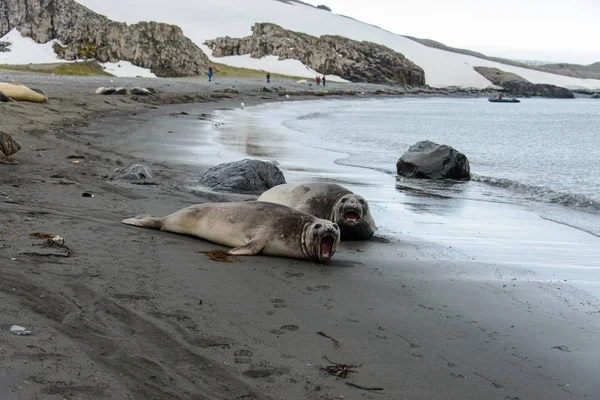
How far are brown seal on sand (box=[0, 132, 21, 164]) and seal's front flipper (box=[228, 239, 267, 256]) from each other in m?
4.42

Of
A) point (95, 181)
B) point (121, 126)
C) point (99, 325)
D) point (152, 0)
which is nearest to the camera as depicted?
point (99, 325)

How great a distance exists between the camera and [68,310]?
376 cm

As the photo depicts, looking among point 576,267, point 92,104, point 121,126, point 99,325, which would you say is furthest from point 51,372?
point 92,104

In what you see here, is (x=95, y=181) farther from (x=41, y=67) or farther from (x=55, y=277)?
(x=41, y=67)

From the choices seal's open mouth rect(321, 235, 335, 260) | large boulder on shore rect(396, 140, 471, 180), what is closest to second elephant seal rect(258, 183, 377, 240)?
seal's open mouth rect(321, 235, 335, 260)

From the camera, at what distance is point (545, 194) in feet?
37.1

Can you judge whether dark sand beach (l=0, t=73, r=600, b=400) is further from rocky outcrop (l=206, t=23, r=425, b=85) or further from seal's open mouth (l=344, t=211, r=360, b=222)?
rocky outcrop (l=206, t=23, r=425, b=85)

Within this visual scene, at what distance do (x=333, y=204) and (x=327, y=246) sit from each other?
1.55 meters

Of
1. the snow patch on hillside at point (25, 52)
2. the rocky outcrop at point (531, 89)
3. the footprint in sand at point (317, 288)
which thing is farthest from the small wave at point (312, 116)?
the rocky outcrop at point (531, 89)

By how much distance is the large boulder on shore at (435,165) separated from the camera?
1256 cm

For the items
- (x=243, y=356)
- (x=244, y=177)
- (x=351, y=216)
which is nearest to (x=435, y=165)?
(x=244, y=177)

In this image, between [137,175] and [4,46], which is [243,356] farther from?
[4,46]

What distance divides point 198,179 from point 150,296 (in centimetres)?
592

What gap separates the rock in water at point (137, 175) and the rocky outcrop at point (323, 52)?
69882 millimetres
